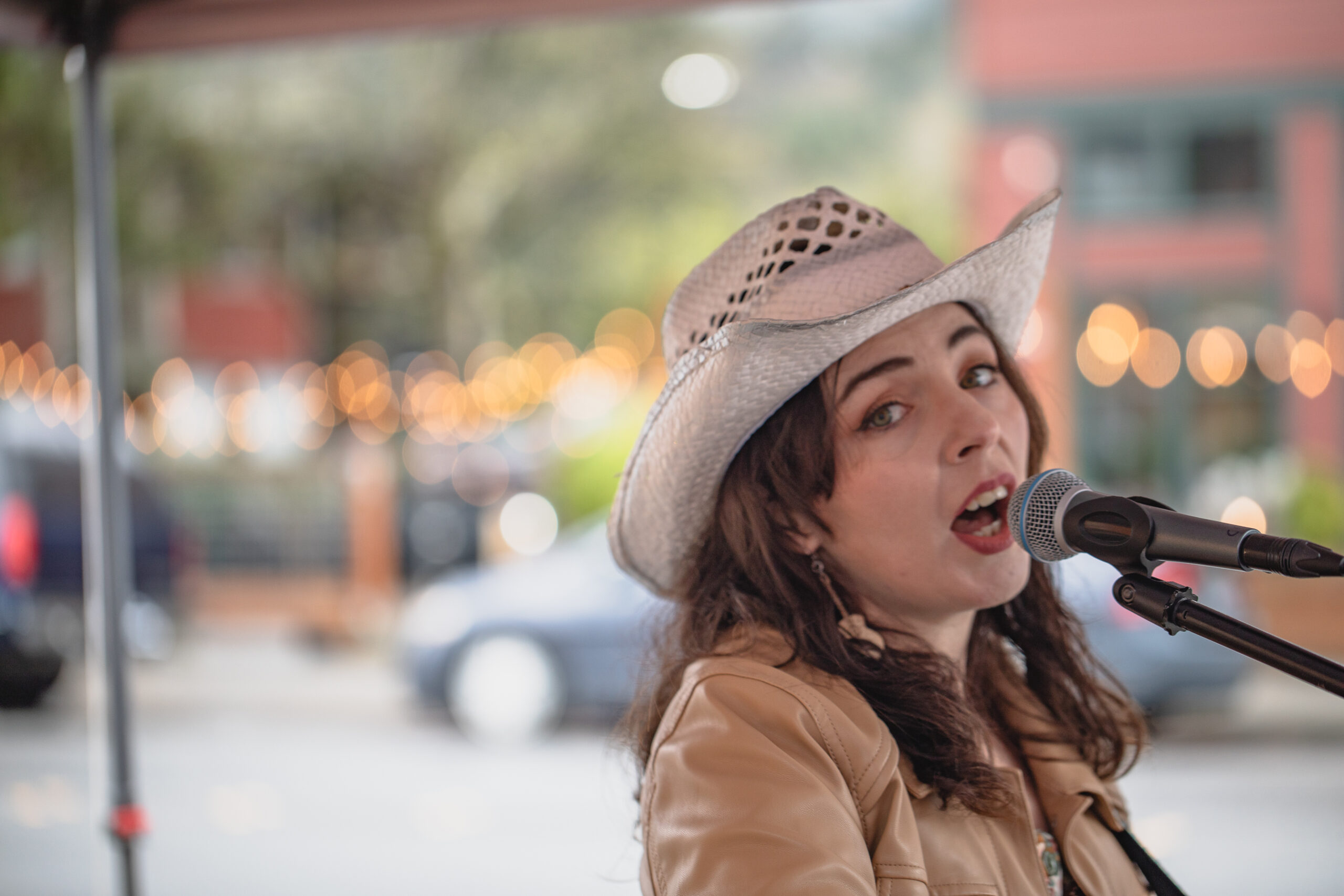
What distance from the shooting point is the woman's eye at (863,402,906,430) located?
159cm

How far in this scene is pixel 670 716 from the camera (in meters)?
1.47

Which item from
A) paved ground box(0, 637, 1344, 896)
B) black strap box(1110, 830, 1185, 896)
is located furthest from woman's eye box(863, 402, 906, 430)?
paved ground box(0, 637, 1344, 896)

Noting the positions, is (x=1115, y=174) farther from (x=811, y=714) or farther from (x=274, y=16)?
(x=811, y=714)

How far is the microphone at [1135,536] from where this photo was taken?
1.09 metres

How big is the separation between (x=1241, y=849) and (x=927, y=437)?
3839mm

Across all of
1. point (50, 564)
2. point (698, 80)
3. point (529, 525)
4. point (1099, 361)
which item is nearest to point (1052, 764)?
point (50, 564)

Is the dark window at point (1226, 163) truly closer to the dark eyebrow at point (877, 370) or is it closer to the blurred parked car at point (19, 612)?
the blurred parked car at point (19, 612)

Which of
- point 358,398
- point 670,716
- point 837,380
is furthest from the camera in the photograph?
point 358,398

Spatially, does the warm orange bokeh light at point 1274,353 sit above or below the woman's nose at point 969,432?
above

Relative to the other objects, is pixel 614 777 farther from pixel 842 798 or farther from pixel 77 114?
pixel 842 798

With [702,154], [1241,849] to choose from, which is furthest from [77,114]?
[702,154]

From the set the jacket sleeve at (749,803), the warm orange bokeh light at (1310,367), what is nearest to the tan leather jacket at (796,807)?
the jacket sleeve at (749,803)

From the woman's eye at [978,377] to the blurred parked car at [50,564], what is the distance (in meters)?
6.90

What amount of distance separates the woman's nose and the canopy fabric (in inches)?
55.1
